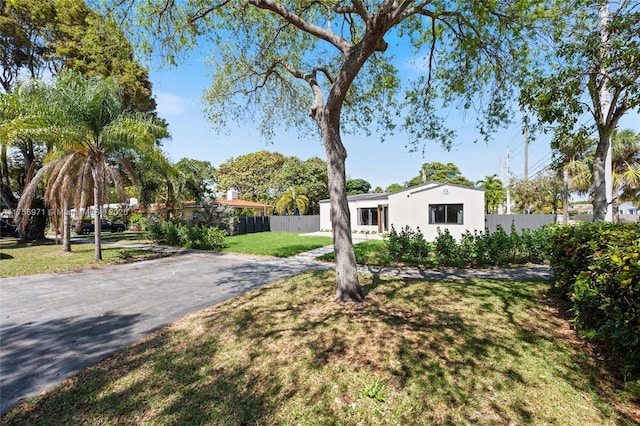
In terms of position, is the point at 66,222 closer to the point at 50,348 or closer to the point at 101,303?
the point at 101,303

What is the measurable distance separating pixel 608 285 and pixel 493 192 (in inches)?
1216

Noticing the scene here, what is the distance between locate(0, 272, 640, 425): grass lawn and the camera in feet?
7.61

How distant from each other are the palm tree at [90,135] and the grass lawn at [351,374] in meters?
8.59

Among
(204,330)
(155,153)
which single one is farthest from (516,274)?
(155,153)

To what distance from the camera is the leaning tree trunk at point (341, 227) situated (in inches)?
190

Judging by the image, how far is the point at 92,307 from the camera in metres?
5.12

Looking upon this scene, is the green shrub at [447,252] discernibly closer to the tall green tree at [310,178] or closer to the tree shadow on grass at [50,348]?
the tree shadow on grass at [50,348]

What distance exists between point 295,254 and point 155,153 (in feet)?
22.4

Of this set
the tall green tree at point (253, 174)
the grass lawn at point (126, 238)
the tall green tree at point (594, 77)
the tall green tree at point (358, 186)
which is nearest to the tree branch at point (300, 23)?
the tall green tree at point (594, 77)

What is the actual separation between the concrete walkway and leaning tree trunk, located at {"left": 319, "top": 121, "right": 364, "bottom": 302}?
8.15 feet

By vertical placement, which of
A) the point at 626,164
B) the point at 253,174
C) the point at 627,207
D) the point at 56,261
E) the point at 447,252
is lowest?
the point at 56,261

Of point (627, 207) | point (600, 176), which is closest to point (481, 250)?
point (600, 176)

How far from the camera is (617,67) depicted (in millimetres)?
4277

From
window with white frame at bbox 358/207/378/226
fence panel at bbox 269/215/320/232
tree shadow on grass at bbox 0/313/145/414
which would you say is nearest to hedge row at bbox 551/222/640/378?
tree shadow on grass at bbox 0/313/145/414
